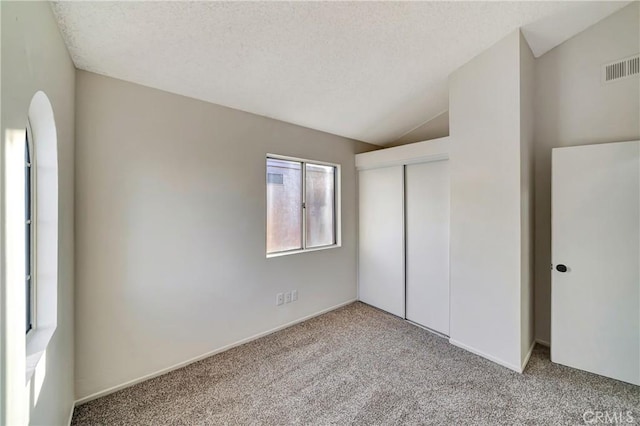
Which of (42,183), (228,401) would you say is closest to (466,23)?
(42,183)

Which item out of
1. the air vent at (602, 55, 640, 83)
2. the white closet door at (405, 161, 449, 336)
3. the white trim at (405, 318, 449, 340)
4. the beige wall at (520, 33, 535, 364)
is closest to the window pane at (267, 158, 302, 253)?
the white closet door at (405, 161, 449, 336)

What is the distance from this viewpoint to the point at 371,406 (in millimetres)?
1898

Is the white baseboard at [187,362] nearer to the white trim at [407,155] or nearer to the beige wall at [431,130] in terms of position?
the white trim at [407,155]

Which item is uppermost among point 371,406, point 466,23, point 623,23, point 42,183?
point 623,23

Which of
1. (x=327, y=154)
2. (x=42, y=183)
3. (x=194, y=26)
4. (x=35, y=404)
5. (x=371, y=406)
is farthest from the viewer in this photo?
(x=327, y=154)

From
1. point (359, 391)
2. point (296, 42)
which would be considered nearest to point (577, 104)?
point (296, 42)

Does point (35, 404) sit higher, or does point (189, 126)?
point (189, 126)

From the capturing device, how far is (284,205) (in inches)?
126

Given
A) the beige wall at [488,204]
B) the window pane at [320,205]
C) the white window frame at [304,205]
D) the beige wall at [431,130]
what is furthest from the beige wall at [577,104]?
the window pane at [320,205]

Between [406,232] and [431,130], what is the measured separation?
147cm

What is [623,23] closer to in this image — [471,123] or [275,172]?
[471,123]

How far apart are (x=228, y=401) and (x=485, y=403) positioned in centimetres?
184

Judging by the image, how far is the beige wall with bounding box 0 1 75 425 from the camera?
888 millimetres

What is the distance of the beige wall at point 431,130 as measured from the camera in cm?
352
